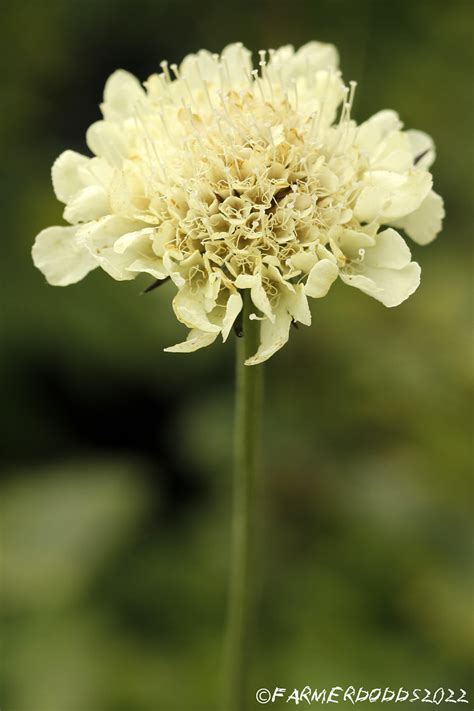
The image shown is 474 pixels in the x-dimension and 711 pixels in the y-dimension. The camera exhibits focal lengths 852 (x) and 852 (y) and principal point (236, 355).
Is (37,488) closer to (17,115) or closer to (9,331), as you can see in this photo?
(9,331)

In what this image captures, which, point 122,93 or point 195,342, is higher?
point 122,93

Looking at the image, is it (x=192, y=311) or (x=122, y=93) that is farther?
(x=122, y=93)

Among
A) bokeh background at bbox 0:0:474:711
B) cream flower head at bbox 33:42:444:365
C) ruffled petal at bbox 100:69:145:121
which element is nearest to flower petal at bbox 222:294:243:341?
cream flower head at bbox 33:42:444:365

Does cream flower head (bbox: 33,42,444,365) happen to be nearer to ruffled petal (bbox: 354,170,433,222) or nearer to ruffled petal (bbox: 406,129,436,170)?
ruffled petal (bbox: 354,170,433,222)

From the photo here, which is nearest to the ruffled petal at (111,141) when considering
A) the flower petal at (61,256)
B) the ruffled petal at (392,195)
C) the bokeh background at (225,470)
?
the flower petal at (61,256)

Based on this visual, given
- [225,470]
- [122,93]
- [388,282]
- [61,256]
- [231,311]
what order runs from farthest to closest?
[225,470] < [122,93] < [61,256] < [388,282] < [231,311]

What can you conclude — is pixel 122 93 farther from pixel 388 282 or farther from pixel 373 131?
pixel 388 282

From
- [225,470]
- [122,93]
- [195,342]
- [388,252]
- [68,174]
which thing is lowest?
[225,470]

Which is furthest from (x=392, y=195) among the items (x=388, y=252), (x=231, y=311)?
(x=231, y=311)
